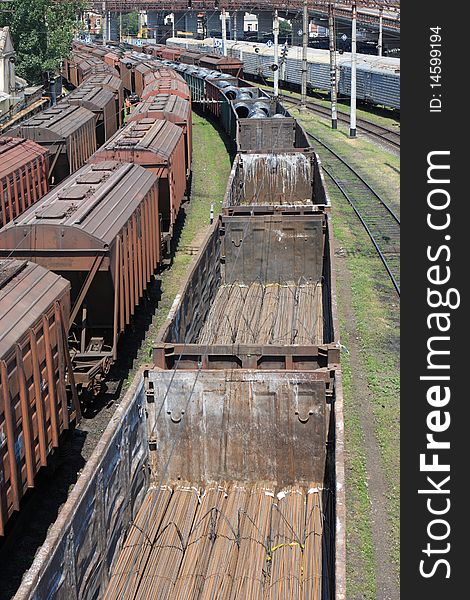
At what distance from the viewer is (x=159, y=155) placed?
1919 centimetres

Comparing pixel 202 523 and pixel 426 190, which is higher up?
pixel 426 190

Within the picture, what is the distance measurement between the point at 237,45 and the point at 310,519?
71.5 m

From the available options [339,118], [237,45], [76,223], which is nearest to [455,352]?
[76,223]

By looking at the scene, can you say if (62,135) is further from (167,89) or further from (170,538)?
(170,538)

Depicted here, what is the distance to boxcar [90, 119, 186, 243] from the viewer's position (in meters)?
19.0

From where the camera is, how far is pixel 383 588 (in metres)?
9.01

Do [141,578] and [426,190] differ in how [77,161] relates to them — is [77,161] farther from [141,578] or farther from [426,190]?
[141,578]

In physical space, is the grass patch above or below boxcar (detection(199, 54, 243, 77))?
below

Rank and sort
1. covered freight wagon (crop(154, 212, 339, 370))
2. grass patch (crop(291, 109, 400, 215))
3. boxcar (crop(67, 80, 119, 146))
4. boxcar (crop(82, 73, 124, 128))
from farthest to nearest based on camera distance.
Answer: boxcar (crop(82, 73, 124, 128)), boxcar (crop(67, 80, 119, 146)), grass patch (crop(291, 109, 400, 215)), covered freight wagon (crop(154, 212, 339, 370))

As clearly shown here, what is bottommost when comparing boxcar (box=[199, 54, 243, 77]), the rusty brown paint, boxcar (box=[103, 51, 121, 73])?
the rusty brown paint

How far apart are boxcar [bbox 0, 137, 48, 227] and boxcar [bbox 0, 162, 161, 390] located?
282 cm

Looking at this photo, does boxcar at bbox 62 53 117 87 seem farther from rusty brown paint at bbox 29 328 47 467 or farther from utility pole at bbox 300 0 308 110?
rusty brown paint at bbox 29 328 47 467

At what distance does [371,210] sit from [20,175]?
38.9 feet

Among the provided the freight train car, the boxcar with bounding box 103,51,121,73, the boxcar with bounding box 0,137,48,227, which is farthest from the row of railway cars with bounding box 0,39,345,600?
the boxcar with bounding box 103,51,121,73
